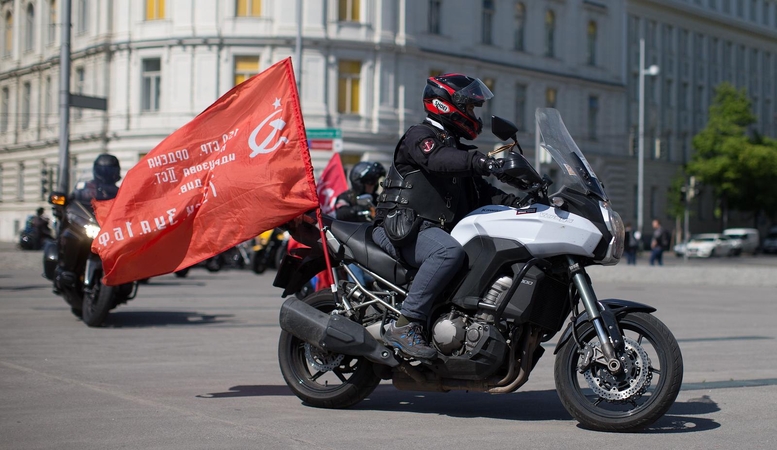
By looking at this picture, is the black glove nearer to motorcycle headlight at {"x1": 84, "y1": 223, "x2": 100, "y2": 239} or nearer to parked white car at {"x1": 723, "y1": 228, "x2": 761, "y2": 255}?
motorcycle headlight at {"x1": 84, "y1": 223, "x2": 100, "y2": 239}

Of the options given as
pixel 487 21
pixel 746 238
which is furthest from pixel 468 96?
pixel 746 238

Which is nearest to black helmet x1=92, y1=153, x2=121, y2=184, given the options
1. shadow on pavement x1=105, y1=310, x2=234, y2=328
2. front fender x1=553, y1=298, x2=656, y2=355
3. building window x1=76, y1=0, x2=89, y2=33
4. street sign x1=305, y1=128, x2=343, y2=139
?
shadow on pavement x1=105, y1=310, x2=234, y2=328

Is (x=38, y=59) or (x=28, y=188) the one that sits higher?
(x=38, y=59)

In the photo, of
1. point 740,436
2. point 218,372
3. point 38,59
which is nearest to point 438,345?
point 740,436

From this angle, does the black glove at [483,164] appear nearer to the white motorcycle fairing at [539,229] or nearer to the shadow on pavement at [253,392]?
the white motorcycle fairing at [539,229]

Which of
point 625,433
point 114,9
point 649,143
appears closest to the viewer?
point 625,433

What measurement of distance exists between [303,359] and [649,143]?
59.7m

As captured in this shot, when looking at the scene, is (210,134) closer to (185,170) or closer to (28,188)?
(185,170)

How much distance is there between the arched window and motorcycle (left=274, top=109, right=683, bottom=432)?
51889 millimetres

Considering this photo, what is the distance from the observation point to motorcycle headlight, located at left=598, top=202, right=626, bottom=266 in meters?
5.69

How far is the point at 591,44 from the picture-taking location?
5859 centimetres

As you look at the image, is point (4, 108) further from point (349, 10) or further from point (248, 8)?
point (349, 10)

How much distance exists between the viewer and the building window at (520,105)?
175ft

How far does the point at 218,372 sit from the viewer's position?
8.12m
